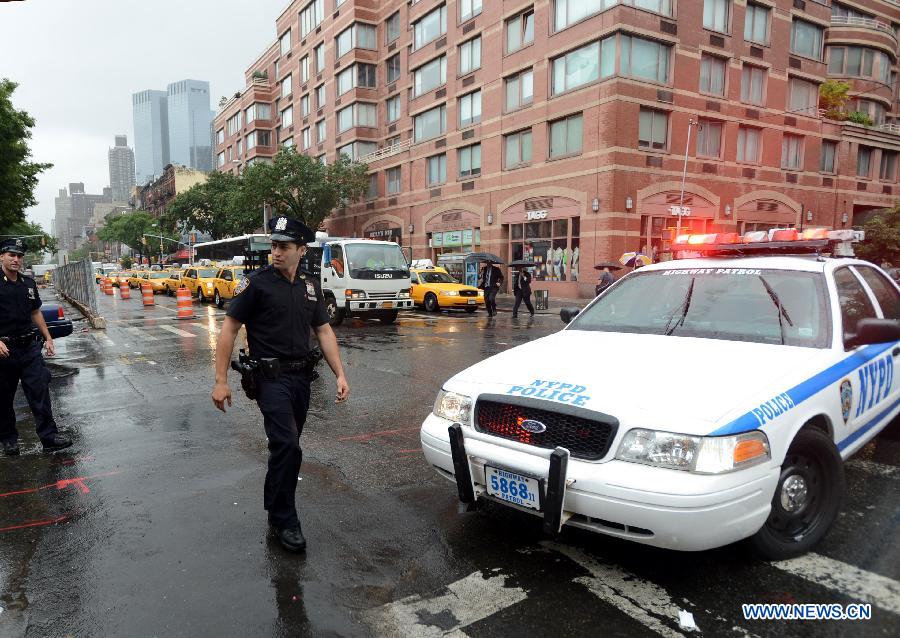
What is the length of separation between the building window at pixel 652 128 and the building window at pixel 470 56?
1116 cm

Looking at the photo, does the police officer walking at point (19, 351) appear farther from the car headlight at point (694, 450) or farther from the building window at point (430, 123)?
the building window at point (430, 123)

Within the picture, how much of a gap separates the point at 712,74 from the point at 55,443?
31.5 meters

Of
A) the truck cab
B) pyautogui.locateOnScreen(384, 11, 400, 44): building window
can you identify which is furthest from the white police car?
pyautogui.locateOnScreen(384, 11, 400, 44): building window

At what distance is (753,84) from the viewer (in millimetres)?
29938

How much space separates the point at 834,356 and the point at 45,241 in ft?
153

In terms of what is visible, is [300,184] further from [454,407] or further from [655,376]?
[655,376]

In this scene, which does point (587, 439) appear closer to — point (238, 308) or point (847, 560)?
point (847, 560)

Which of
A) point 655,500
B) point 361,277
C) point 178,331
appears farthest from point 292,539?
point 178,331

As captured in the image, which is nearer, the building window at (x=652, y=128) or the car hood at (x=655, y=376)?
the car hood at (x=655, y=376)

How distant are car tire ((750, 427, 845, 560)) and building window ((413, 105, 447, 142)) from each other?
3545 cm

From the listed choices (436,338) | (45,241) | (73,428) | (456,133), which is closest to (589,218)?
(456,133)

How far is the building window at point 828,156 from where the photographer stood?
33.5 m

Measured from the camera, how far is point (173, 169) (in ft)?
328

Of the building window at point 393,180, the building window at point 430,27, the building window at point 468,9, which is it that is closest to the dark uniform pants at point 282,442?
the building window at point 468,9
